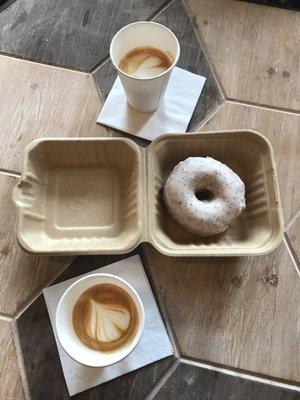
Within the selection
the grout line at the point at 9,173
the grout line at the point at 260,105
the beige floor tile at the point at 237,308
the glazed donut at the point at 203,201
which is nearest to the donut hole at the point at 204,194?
the glazed donut at the point at 203,201

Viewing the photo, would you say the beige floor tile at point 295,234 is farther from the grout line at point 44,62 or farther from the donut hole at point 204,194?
the grout line at point 44,62

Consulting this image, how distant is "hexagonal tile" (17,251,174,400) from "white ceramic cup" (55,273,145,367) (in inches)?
3.2

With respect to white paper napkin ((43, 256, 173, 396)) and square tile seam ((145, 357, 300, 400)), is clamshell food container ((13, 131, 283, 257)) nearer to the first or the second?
white paper napkin ((43, 256, 173, 396))

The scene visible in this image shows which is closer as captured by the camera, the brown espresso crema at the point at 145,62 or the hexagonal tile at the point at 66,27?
the brown espresso crema at the point at 145,62

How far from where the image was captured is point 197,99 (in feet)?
3.05

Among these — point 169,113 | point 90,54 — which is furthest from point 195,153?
point 90,54

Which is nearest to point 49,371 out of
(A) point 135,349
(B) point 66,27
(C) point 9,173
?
(A) point 135,349

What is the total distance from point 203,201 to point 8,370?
0.48 meters

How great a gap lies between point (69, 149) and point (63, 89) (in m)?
0.19

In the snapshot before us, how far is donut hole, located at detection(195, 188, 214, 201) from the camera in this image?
32.7 inches

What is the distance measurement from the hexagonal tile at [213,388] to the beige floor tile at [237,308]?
2cm

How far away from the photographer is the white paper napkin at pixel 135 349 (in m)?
0.75

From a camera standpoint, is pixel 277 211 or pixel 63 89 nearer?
pixel 277 211

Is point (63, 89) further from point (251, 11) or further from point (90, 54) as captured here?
point (251, 11)
